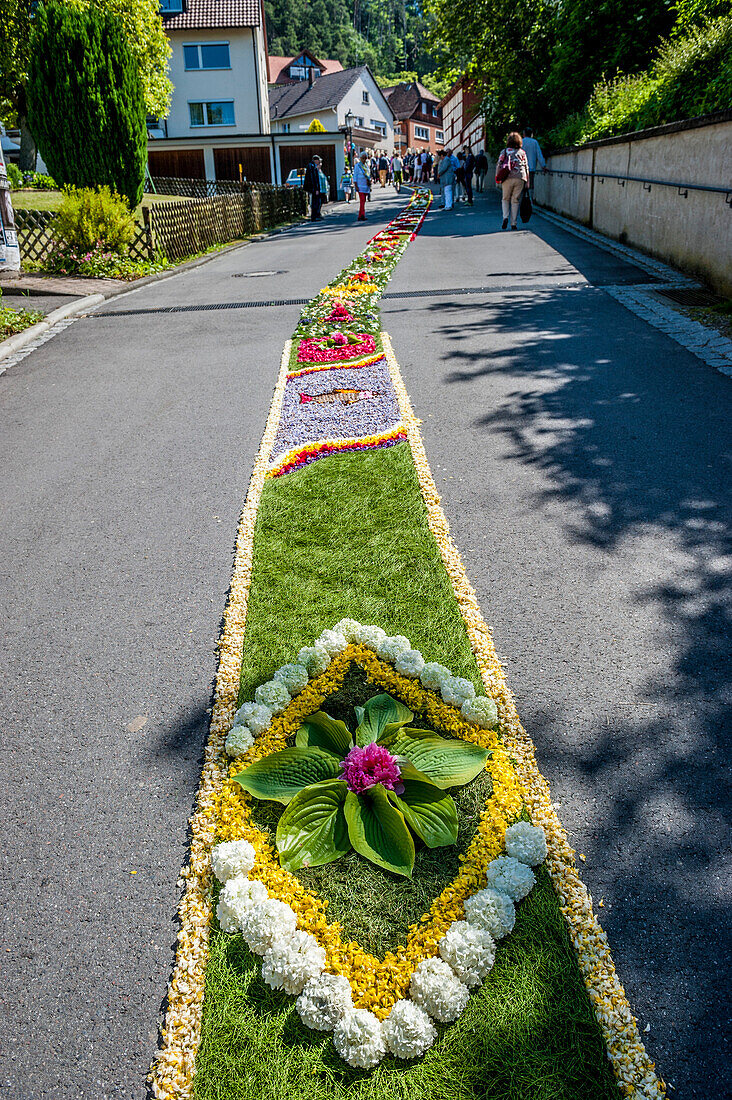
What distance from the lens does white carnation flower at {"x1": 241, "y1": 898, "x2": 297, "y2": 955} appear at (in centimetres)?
236

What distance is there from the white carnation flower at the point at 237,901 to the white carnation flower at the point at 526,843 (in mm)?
844

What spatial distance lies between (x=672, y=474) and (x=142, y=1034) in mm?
4706

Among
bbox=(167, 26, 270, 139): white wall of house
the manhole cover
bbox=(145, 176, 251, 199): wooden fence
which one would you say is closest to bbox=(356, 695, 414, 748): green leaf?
the manhole cover

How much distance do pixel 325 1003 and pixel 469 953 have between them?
440 mm

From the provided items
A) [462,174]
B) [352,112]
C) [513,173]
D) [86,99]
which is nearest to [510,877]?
[513,173]

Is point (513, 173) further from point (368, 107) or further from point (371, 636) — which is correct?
point (368, 107)

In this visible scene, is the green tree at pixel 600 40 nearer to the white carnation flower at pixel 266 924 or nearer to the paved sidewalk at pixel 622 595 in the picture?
the paved sidewalk at pixel 622 595

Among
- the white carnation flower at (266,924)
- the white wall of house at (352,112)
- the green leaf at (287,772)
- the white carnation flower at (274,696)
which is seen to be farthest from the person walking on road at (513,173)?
the white wall of house at (352,112)

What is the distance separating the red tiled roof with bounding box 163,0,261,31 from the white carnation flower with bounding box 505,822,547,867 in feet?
167

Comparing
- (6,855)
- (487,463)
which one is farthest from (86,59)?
(6,855)

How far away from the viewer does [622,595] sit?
407 cm

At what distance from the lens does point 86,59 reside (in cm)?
1673

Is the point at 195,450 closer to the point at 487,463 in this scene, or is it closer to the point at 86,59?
the point at 487,463

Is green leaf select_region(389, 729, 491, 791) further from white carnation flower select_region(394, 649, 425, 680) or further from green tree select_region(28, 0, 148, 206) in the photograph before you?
green tree select_region(28, 0, 148, 206)
